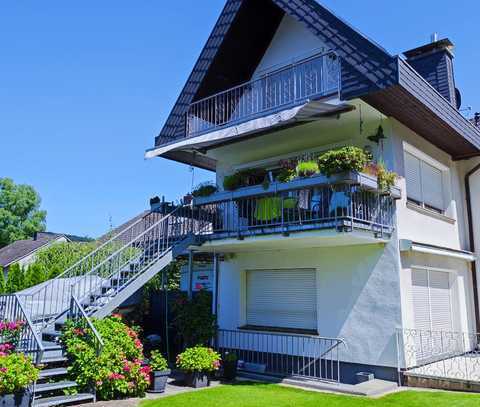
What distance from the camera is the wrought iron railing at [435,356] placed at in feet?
39.4

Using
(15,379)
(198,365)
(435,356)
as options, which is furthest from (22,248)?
(435,356)

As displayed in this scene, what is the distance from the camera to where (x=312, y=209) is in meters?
12.7

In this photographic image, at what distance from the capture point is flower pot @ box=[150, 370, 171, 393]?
11.5 metres

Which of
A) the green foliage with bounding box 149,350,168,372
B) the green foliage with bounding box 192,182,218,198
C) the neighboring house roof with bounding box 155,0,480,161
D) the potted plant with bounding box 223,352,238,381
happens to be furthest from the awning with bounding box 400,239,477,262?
the green foliage with bounding box 149,350,168,372

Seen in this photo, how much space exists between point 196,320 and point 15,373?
19.6ft

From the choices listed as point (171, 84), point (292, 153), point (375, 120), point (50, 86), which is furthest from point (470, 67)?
point (50, 86)

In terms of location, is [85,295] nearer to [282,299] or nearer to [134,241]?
[134,241]

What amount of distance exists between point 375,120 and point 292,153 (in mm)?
3283

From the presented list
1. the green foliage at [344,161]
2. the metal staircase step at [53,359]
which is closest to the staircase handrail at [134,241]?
the metal staircase step at [53,359]

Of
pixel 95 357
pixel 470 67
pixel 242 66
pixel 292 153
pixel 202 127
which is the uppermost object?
pixel 242 66

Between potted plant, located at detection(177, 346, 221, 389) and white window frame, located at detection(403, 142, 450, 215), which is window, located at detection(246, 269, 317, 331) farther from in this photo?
white window frame, located at detection(403, 142, 450, 215)

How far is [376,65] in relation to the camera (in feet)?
38.3

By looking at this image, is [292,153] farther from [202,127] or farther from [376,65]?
[376,65]

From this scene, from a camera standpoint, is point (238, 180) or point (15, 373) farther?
point (238, 180)
